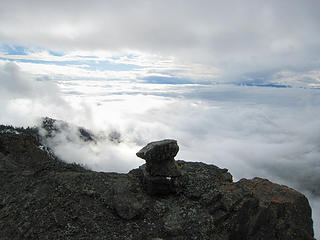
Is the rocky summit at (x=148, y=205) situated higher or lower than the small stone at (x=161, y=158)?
lower

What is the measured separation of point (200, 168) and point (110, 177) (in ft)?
24.9

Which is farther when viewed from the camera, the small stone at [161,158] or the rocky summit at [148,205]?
the small stone at [161,158]

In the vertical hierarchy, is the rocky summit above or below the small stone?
below

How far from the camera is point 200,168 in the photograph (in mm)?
19125

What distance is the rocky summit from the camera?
1301 centimetres

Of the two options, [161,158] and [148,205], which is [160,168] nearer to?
[161,158]

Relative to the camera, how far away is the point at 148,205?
15.0 m

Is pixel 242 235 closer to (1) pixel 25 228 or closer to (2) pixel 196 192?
(2) pixel 196 192

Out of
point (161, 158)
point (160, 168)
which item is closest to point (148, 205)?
point (160, 168)

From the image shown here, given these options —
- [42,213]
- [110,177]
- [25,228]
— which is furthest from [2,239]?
[110,177]

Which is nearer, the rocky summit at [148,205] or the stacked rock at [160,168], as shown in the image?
the rocky summit at [148,205]

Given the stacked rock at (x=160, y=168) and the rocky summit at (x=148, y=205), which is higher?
the stacked rock at (x=160, y=168)

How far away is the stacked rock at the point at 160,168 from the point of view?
52.4 ft

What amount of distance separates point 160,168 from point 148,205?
8.93ft
